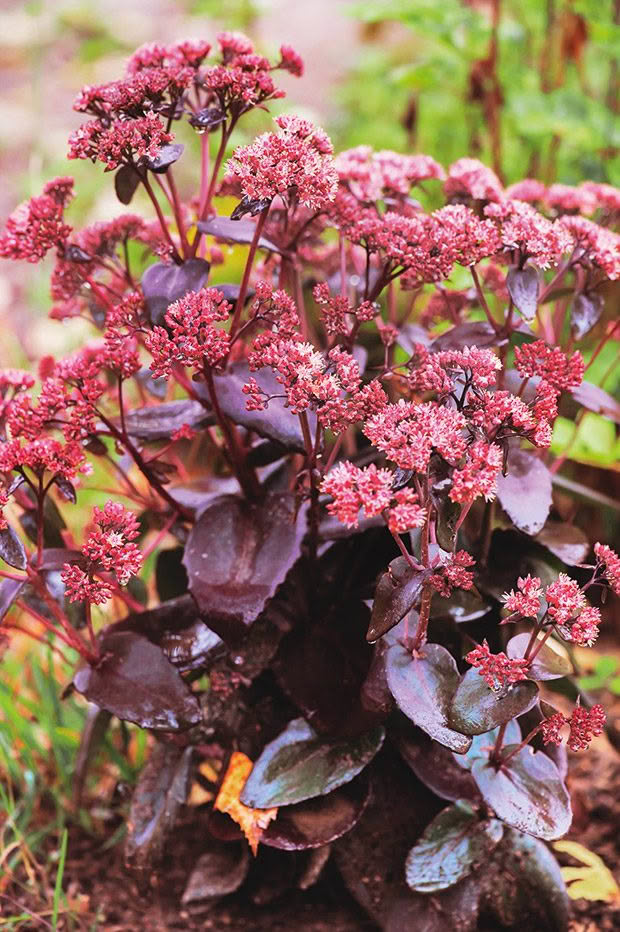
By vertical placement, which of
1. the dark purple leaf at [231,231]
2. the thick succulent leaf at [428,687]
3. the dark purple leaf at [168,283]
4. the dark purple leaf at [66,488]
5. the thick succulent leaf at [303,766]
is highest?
the dark purple leaf at [231,231]

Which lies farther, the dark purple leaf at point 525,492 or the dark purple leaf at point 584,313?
the dark purple leaf at point 584,313

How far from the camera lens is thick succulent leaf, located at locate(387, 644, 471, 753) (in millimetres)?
978

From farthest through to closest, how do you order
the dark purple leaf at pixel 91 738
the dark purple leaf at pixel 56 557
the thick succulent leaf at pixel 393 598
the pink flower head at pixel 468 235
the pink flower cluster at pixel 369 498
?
1. the dark purple leaf at pixel 91 738
2. the dark purple leaf at pixel 56 557
3. the pink flower head at pixel 468 235
4. the thick succulent leaf at pixel 393 598
5. the pink flower cluster at pixel 369 498

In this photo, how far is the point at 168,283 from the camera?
1.11 meters

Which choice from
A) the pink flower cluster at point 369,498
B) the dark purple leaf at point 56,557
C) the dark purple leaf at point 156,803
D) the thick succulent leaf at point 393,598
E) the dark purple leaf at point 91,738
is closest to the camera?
the pink flower cluster at point 369,498

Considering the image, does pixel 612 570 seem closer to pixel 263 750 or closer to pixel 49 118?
pixel 263 750

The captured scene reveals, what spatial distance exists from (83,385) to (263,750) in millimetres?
509

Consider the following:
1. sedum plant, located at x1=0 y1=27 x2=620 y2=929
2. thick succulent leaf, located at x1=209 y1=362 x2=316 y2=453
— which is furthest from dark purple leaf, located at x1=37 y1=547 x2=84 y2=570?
thick succulent leaf, located at x1=209 y1=362 x2=316 y2=453

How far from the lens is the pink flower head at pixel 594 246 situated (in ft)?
3.71

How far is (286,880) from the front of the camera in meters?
1.35

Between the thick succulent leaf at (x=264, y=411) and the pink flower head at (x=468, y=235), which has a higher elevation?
the pink flower head at (x=468, y=235)

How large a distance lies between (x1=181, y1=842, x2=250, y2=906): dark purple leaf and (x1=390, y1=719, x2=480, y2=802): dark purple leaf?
31cm

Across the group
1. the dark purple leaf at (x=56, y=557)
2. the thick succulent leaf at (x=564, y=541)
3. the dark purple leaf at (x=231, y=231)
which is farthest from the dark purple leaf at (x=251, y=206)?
the thick succulent leaf at (x=564, y=541)

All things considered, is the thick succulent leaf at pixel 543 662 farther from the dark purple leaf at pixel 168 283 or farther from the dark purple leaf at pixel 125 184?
the dark purple leaf at pixel 125 184
